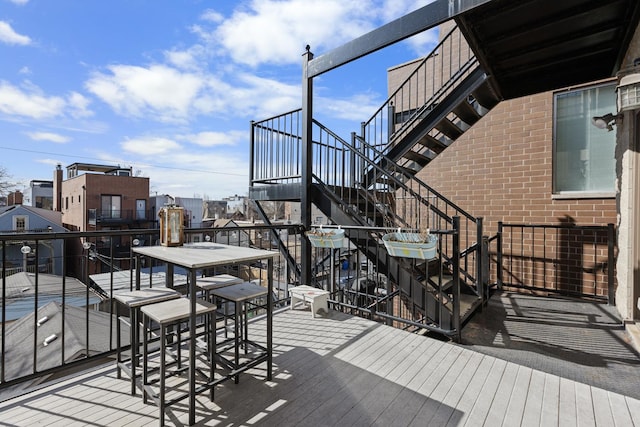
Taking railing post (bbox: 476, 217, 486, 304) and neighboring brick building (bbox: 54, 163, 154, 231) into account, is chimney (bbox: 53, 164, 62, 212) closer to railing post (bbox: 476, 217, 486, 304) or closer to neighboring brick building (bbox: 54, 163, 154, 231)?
neighboring brick building (bbox: 54, 163, 154, 231)

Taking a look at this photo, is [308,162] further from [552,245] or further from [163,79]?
[163,79]

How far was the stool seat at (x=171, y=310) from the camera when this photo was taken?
1412 mm

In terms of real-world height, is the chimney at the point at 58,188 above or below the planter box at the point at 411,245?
above

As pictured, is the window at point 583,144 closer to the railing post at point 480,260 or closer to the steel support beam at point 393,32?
the railing post at point 480,260

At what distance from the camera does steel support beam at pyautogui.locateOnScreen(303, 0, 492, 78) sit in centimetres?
230

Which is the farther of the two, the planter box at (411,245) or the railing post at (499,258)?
the railing post at (499,258)

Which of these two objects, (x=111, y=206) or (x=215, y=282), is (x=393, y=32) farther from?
(x=111, y=206)

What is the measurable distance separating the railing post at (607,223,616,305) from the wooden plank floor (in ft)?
8.25

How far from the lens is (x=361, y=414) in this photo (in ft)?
5.11

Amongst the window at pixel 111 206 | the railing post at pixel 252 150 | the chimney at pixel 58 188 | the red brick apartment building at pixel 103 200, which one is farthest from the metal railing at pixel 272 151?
the chimney at pixel 58 188

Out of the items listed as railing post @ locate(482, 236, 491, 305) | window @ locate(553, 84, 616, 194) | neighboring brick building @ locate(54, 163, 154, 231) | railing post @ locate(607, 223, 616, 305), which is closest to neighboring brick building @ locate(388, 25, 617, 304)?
window @ locate(553, 84, 616, 194)

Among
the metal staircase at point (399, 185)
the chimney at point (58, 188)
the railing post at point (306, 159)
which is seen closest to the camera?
the metal staircase at point (399, 185)

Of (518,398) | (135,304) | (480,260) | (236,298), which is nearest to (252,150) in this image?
(236,298)

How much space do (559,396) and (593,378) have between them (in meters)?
0.53
